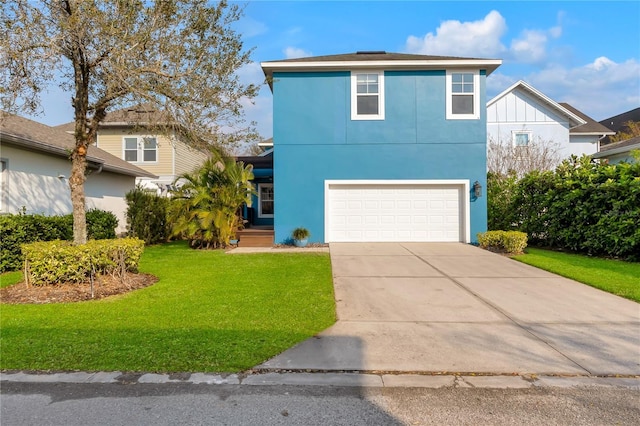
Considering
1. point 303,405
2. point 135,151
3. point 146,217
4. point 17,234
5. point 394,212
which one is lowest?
point 303,405

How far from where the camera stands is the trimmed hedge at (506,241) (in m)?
10.6

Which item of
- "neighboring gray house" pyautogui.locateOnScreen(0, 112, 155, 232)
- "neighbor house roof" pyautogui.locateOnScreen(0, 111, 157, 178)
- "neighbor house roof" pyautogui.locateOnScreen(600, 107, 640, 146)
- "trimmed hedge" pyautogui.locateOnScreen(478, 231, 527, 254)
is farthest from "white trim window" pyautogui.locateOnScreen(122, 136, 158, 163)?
"neighbor house roof" pyautogui.locateOnScreen(600, 107, 640, 146)

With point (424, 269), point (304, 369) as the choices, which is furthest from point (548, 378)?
point (424, 269)

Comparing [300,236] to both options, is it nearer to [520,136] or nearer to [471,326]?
[471,326]

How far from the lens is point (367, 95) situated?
1268cm

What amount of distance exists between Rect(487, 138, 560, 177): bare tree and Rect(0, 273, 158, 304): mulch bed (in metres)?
17.4

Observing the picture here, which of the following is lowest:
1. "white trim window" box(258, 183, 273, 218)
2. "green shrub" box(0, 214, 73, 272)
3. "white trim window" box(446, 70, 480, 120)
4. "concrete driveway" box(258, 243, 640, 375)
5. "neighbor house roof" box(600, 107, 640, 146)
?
"concrete driveway" box(258, 243, 640, 375)

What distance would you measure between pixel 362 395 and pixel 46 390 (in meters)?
2.84

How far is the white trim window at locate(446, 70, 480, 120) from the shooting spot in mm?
12562

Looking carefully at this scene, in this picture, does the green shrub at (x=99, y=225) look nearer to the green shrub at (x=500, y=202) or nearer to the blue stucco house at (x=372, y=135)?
the blue stucco house at (x=372, y=135)

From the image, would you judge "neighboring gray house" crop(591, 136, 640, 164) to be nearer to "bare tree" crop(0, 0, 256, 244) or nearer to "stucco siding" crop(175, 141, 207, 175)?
"bare tree" crop(0, 0, 256, 244)

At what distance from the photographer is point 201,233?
472 inches

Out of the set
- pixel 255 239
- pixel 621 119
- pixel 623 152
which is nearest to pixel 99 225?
pixel 255 239

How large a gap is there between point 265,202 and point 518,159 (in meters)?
13.2
